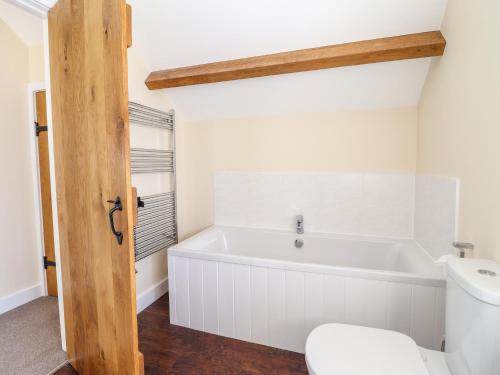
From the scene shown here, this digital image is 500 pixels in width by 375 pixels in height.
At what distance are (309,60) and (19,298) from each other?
2.89 m

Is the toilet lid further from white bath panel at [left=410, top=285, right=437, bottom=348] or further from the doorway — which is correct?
the doorway

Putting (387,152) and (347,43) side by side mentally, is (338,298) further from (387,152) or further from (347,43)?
(347,43)

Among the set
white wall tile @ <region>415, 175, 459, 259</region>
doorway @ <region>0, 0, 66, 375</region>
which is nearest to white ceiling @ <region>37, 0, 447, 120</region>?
white wall tile @ <region>415, 175, 459, 259</region>

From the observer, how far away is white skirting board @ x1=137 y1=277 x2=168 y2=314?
223 centimetres

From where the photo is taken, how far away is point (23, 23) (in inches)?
84.6

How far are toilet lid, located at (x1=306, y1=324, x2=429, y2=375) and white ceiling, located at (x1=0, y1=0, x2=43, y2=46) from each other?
9.12ft

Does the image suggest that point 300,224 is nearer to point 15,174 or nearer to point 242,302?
point 242,302

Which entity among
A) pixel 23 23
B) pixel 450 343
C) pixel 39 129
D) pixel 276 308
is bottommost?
pixel 276 308

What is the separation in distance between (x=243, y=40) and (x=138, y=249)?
174 cm

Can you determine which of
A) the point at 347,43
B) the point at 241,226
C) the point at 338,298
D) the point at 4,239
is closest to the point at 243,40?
the point at 347,43

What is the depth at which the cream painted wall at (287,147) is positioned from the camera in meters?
2.24

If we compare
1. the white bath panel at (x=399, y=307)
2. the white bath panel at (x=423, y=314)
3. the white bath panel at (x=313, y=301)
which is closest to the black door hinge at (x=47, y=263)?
the white bath panel at (x=313, y=301)

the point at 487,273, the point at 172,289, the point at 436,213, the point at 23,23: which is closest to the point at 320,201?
the point at 436,213

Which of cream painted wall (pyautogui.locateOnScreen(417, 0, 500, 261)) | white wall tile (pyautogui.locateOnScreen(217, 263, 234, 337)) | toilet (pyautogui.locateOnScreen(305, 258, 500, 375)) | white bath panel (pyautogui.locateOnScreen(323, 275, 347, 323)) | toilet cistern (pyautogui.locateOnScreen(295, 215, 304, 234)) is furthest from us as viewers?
toilet cistern (pyautogui.locateOnScreen(295, 215, 304, 234))
